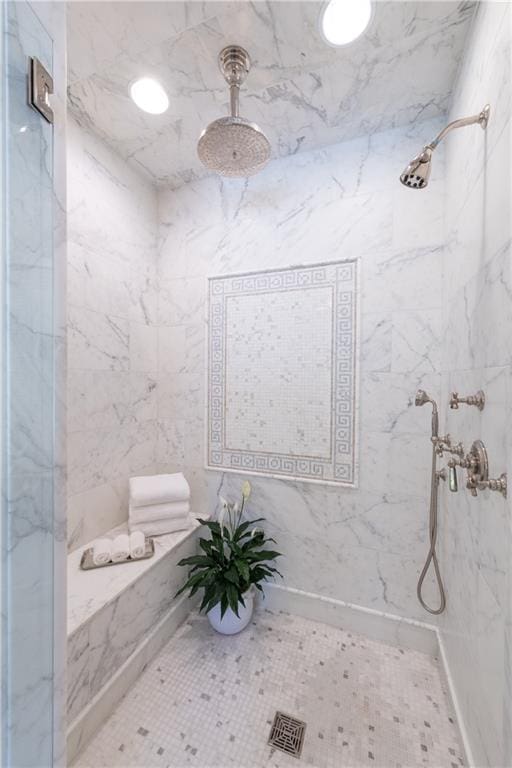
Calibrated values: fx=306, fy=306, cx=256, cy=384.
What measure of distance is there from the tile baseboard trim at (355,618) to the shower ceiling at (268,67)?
7.82ft

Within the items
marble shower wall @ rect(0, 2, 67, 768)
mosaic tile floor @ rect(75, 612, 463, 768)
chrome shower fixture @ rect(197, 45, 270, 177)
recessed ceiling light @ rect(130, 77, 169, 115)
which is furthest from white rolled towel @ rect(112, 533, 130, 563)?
recessed ceiling light @ rect(130, 77, 169, 115)

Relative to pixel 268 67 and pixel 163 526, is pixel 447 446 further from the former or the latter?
pixel 268 67

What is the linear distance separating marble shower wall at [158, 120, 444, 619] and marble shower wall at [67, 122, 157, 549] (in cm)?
38

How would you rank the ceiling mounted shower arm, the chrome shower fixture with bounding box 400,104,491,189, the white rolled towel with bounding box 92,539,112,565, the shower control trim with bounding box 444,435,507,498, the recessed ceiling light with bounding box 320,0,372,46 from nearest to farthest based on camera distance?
the shower control trim with bounding box 444,435,507,498 < the chrome shower fixture with bounding box 400,104,491,189 < the recessed ceiling light with bounding box 320,0,372,46 < the ceiling mounted shower arm < the white rolled towel with bounding box 92,539,112,565

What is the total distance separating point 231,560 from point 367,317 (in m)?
1.40

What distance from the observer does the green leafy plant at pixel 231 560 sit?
1.46 meters

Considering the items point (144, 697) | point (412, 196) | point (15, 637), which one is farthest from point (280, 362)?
point (144, 697)

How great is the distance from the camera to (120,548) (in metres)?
1.46

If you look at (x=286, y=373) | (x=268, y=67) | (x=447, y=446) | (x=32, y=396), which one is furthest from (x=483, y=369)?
(x=268, y=67)

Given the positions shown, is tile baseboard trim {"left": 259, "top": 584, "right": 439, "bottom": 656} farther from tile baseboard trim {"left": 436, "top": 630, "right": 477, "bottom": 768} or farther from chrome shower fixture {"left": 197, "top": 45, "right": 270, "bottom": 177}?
chrome shower fixture {"left": 197, "top": 45, "right": 270, "bottom": 177}

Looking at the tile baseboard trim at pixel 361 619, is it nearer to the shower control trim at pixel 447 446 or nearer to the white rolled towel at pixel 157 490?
the white rolled towel at pixel 157 490

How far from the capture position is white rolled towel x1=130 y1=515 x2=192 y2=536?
1641 mm

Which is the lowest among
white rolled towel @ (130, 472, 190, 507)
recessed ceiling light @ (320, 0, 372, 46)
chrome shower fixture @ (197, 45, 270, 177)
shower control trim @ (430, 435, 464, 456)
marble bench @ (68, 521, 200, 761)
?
marble bench @ (68, 521, 200, 761)

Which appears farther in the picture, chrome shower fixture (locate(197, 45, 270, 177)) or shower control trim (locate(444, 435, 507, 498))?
chrome shower fixture (locate(197, 45, 270, 177))
